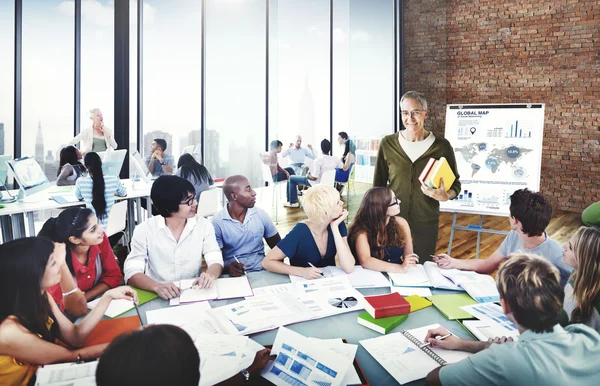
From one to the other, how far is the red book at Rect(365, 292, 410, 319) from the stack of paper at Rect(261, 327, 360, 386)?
0.84 feet

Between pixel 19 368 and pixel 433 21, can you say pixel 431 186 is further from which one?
pixel 433 21

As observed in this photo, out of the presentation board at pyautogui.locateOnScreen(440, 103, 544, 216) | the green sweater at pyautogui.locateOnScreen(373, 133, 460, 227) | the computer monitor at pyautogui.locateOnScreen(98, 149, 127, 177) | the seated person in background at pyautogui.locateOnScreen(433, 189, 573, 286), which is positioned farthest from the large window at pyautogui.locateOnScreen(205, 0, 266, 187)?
the seated person in background at pyautogui.locateOnScreen(433, 189, 573, 286)

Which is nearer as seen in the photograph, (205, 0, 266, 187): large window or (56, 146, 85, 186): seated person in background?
(56, 146, 85, 186): seated person in background

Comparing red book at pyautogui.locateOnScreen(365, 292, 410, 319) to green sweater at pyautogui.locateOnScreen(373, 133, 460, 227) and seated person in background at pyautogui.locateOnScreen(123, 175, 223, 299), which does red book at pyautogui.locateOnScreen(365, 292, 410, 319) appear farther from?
green sweater at pyautogui.locateOnScreen(373, 133, 460, 227)

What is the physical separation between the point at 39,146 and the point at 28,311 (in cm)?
446

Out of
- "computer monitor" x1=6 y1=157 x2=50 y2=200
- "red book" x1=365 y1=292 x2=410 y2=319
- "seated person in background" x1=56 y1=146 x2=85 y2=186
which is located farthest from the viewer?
"seated person in background" x1=56 y1=146 x2=85 y2=186

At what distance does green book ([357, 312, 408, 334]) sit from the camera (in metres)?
1.68

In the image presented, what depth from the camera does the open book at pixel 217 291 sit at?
1.94 m

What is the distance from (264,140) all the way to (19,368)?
17.5 feet

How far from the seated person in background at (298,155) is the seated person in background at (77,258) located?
5942 millimetres

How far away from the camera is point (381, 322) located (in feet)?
5.57

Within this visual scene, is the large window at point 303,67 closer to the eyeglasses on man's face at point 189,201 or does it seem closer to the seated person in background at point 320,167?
the seated person in background at point 320,167

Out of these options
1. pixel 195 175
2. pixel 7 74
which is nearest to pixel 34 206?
pixel 195 175

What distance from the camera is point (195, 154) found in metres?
6.29
